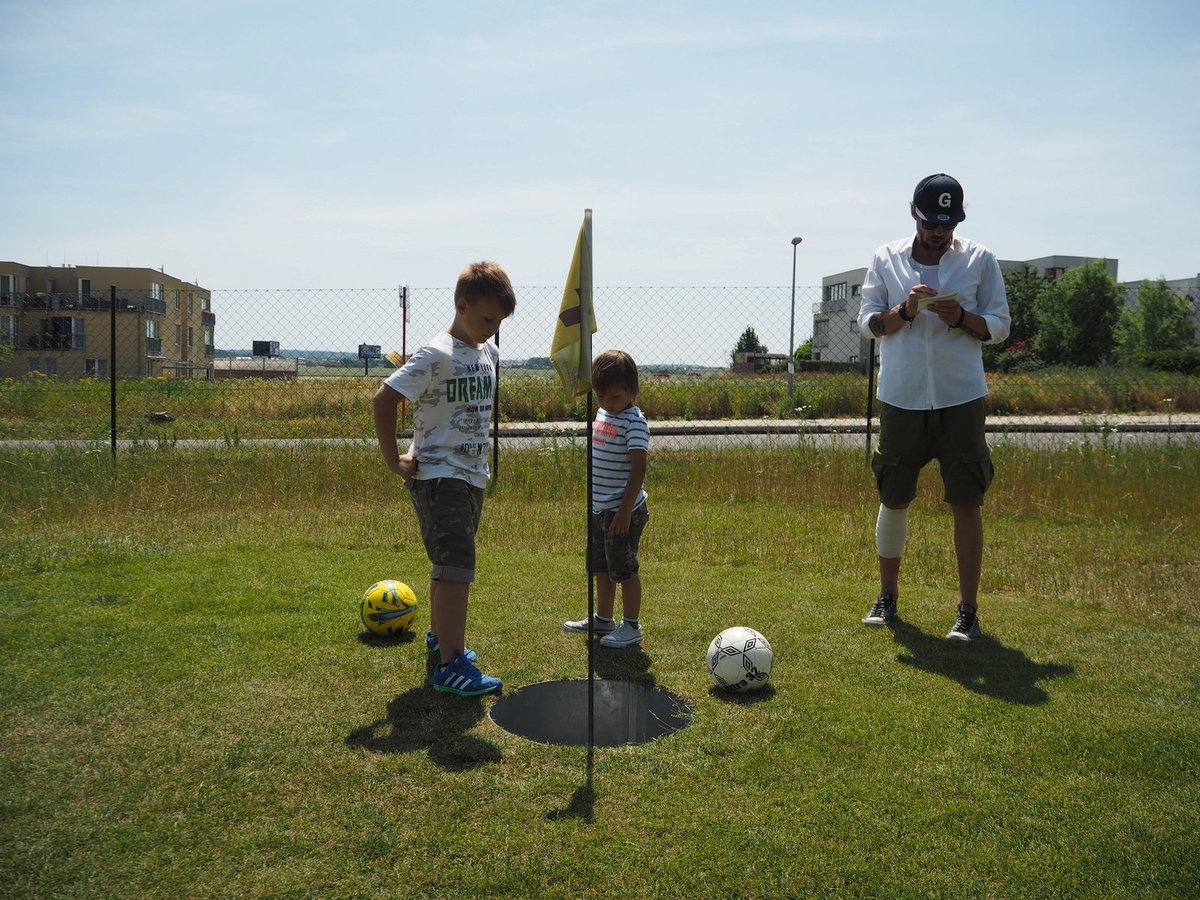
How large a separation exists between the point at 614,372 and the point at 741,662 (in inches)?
61.0


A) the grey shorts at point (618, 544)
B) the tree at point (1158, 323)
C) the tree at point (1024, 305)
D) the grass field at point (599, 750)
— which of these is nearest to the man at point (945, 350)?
the grass field at point (599, 750)

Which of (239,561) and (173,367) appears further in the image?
(173,367)

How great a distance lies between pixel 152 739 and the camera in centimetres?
344

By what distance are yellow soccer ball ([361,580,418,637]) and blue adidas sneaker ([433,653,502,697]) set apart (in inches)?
32.0

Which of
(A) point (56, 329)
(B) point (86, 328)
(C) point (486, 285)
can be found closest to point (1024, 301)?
(B) point (86, 328)

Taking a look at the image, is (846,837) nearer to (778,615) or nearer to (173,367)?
(778,615)

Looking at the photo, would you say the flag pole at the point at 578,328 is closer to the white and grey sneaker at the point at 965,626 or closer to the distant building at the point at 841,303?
the white and grey sneaker at the point at 965,626

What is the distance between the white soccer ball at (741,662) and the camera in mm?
3984

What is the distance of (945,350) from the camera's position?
4828 millimetres

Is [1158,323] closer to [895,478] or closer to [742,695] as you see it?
[895,478]

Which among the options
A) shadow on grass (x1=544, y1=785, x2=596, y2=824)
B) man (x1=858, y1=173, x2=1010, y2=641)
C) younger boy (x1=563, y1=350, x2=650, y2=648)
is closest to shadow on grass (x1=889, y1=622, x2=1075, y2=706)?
man (x1=858, y1=173, x2=1010, y2=641)

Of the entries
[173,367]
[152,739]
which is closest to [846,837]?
[152,739]

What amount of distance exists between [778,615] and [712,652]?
129cm

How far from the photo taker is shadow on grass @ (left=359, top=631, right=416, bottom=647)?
4734mm
